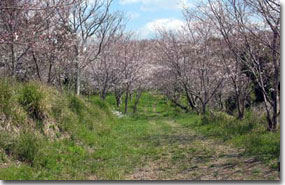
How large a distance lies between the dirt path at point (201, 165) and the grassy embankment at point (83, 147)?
18mm

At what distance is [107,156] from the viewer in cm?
771

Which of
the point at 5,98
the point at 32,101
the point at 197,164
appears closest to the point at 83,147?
the point at 32,101

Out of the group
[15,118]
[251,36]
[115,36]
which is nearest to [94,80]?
[115,36]

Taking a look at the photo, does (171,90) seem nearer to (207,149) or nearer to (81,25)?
(81,25)

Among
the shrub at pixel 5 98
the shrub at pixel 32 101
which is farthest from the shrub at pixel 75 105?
the shrub at pixel 5 98

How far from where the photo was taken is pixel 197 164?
6941 millimetres

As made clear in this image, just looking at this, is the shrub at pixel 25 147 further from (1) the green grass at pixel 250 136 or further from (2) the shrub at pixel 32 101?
(1) the green grass at pixel 250 136

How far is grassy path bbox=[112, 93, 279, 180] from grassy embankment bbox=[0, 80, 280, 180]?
0.06 ft

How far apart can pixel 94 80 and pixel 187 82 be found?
8.87m

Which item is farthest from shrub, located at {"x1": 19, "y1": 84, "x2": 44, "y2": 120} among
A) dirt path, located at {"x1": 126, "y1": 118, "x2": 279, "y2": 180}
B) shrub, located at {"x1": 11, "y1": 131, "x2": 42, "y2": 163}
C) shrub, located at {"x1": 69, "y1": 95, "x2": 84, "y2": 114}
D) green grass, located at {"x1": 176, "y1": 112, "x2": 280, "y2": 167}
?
green grass, located at {"x1": 176, "y1": 112, "x2": 280, "y2": 167}

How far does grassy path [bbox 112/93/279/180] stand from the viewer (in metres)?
6.00

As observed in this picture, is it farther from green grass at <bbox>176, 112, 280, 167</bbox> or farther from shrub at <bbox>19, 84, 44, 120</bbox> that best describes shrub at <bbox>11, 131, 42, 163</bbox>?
green grass at <bbox>176, 112, 280, 167</bbox>

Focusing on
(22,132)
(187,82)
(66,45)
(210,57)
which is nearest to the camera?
(22,132)

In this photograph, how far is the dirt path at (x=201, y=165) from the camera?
5.98m
